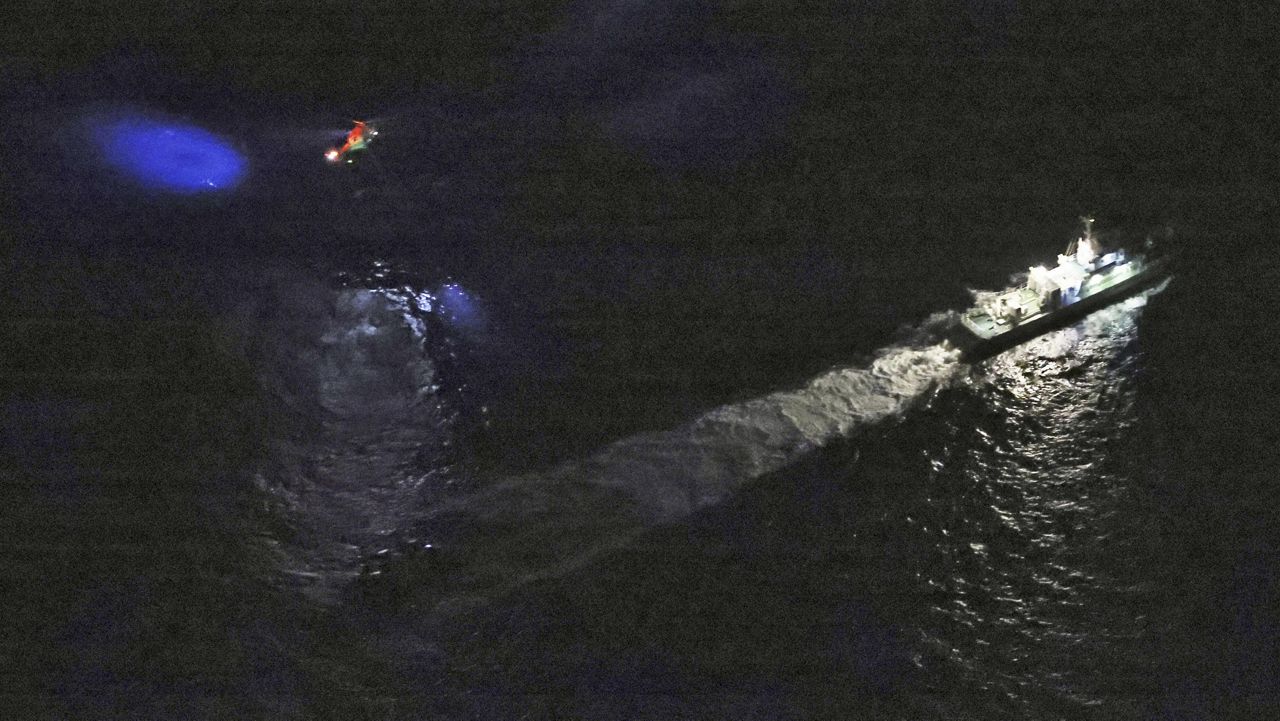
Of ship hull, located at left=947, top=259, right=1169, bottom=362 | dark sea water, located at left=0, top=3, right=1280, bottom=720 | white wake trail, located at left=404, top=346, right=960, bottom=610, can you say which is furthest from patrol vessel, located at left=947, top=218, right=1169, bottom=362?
white wake trail, located at left=404, top=346, right=960, bottom=610

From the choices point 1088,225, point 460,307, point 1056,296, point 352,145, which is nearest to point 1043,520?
point 1056,296

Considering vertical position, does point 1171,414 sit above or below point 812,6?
below

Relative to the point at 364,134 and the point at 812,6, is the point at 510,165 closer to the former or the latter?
the point at 364,134

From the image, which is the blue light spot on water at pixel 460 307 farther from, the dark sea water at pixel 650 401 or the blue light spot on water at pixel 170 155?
the blue light spot on water at pixel 170 155

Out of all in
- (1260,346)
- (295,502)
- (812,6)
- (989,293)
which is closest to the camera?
(295,502)

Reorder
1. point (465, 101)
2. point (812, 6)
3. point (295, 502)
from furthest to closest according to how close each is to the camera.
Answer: point (812, 6), point (465, 101), point (295, 502)

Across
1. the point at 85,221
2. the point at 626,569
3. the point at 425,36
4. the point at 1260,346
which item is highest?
the point at 425,36

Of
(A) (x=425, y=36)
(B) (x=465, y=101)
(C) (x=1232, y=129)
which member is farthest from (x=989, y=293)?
(A) (x=425, y=36)
